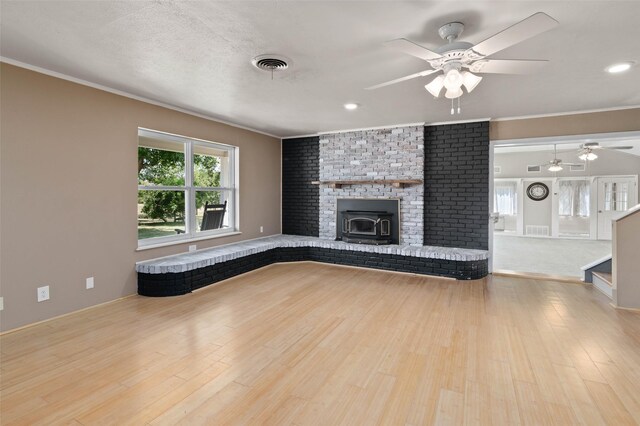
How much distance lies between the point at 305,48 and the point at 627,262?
423 cm

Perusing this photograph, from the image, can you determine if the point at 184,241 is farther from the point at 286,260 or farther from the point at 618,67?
the point at 618,67

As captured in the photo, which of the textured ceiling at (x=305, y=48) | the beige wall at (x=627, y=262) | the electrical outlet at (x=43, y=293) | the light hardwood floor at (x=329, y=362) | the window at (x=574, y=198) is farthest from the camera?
the window at (x=574, y=198)

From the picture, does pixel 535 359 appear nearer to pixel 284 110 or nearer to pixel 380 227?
pixel 380 227

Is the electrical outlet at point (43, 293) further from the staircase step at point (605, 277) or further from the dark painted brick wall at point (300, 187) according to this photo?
the staircase step at point (605, 277)

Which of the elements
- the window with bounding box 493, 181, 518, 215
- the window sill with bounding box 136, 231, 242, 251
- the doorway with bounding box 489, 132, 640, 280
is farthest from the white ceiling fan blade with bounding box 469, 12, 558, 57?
the window with bounding box 493, 181, 518, 215

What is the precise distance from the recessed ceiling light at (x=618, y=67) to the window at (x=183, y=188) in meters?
5.03

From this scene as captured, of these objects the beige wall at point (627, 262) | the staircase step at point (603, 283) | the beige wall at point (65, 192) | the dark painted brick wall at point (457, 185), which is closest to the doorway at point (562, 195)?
the dark painted brick wall at point (457, 185)

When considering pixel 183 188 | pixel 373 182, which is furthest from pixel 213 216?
pixel 373 182

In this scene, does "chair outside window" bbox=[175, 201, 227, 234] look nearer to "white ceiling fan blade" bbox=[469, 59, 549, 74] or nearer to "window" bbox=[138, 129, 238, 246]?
"window" bbox=[138, 129, 238, 246]

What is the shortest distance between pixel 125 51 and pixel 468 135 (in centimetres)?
479

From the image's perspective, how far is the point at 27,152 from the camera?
2979 mm

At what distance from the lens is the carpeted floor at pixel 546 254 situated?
559cm

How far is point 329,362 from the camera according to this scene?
7.93 ft

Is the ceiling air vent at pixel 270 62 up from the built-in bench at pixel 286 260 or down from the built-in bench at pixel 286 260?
up
